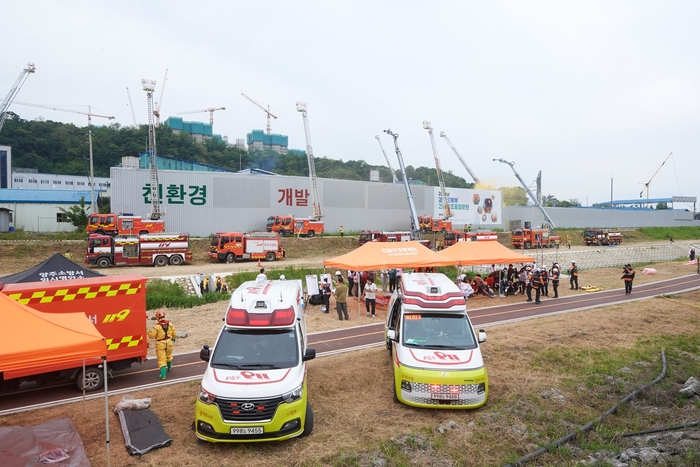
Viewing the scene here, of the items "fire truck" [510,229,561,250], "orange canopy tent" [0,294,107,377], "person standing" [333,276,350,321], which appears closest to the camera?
"orange canopy tent" [0,294,107,377]

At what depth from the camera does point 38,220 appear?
49125mm

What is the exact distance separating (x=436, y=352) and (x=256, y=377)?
3.47 metres

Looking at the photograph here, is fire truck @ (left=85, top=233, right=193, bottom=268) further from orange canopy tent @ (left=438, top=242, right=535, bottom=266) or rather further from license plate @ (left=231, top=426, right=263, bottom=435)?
license plate @ (left=231, top=426, right=263, bottom=435)

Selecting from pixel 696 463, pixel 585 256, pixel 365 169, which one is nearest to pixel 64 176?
pixel 365 169

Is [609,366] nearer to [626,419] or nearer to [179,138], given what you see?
[626,419]

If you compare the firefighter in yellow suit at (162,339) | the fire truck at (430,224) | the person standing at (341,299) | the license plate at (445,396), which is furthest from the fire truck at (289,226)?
the license plate at (445,396)

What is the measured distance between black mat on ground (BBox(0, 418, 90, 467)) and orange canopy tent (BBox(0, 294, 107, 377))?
1.07 metres

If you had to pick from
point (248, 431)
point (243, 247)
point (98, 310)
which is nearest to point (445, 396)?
point (248, 431)

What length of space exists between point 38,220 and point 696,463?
56.6m

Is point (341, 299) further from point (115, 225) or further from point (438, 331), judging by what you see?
point (115, 225)

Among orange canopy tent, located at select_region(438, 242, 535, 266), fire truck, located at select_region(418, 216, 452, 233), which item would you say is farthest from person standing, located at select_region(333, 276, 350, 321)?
fire truck, located at select_region(418, 216, 452, 233)

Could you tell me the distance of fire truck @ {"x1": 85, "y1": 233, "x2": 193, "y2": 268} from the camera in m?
32.3

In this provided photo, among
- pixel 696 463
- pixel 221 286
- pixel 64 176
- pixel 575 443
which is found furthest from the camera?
pixel 64 176

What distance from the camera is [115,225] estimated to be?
3781 centimetres
